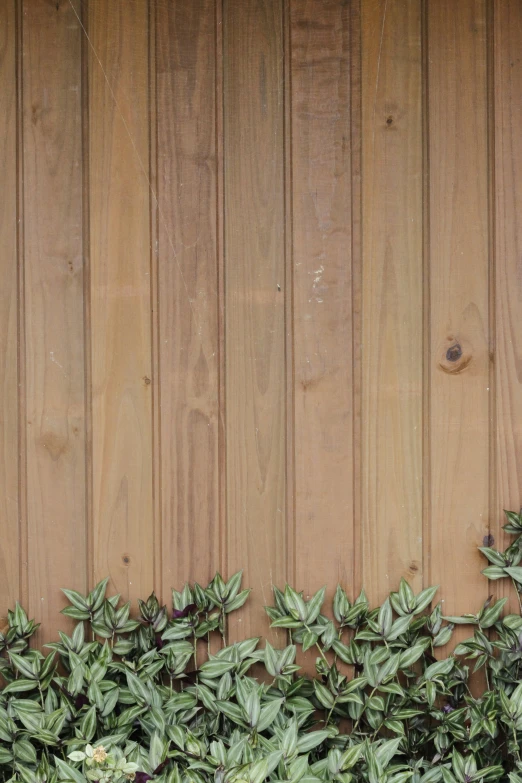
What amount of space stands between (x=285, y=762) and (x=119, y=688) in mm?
367

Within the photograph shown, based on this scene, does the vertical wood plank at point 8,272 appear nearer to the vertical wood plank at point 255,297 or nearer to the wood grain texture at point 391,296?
the vertical wood plank at point 255,297

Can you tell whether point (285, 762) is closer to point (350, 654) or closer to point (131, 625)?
point (350, 654)

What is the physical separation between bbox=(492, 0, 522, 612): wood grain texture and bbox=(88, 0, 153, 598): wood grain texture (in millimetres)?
725

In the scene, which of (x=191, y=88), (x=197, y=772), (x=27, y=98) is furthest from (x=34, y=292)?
(x=197, y=772)

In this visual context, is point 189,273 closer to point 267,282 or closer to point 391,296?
point 267,282

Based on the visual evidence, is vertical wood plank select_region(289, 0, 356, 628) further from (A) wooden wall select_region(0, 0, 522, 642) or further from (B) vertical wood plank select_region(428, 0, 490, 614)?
(B) vertical wood plank select_region(428, 0, 490, 614)

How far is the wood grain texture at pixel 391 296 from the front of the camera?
1.37 meters

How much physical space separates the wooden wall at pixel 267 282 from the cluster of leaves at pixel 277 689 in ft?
Result: 0.23

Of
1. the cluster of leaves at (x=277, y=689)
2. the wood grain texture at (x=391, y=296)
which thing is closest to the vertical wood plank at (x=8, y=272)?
the cluster of leaves at (x=277, y=689)

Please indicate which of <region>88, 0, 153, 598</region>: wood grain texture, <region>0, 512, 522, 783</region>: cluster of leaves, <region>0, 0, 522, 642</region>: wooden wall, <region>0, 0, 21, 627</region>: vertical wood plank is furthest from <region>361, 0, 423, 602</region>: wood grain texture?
<region>0, 0, 21, 627</region>: vertical wood plank

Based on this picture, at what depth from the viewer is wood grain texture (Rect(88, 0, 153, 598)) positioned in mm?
1392

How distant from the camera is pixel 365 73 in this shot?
1.37 metres

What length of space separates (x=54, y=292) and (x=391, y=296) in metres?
0.71

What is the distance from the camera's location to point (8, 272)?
1.41m
